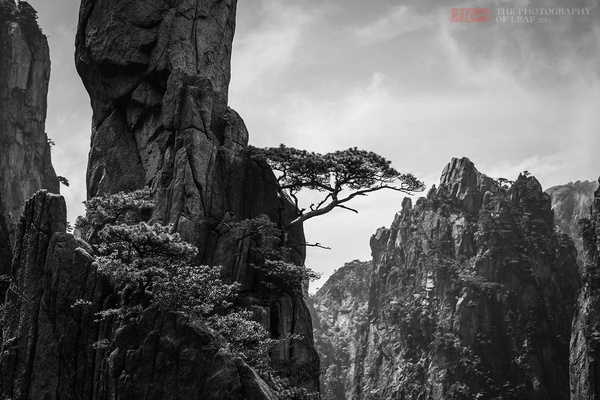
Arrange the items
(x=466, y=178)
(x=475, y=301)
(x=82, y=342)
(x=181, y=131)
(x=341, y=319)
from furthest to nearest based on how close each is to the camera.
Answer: (x=341, y=319), (x=466, y=178), (x=475, y=301), (x=181, y=131), (x=82, y=342)

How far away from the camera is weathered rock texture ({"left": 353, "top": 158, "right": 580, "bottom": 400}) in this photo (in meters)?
98.4

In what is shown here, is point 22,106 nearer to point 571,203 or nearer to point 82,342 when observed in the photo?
point 82,342

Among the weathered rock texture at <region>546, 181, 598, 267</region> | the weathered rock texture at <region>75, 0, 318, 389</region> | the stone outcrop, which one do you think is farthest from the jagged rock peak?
the weathered rock texture at <region>75, 0, 318, 389</region>

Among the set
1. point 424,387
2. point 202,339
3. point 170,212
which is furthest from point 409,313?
point 202,339

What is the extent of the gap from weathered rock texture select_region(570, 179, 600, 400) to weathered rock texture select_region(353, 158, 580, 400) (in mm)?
8345

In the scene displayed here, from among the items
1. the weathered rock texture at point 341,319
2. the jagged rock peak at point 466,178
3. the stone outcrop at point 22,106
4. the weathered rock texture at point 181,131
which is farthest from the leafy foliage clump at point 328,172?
the weathered rock texture at point 341,319

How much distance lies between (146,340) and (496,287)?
8824cm

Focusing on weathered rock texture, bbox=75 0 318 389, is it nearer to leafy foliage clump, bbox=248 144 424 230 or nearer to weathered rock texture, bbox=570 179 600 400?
leafy foliage clump, bbox=248 144 424 230

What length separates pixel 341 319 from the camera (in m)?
163

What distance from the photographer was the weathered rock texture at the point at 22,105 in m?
84.8

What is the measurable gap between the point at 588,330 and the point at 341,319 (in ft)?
268

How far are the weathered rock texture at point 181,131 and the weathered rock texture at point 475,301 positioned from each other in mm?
66688

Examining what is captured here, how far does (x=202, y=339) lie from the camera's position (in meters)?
22.8

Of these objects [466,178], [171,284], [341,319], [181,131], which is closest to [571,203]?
[466,178]
